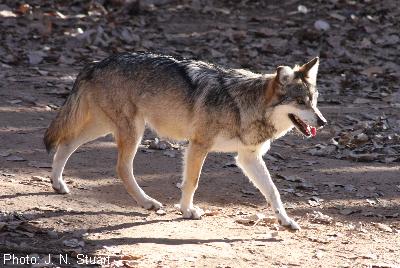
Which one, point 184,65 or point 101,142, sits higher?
point 184,65

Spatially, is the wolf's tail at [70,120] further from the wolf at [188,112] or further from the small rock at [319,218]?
the small rock at [319,218]

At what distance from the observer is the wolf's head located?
7052 millimetres

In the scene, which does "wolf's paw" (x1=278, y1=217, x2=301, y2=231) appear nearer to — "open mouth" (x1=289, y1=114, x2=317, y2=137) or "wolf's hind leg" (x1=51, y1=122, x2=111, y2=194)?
"open mouth" (x1=289, y1=114, x2=317, y2=137)

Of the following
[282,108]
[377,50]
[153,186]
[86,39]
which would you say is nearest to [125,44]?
[86,39]

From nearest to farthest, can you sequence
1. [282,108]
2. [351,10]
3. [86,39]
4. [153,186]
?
[282,108]
[153,186]
[86,39]
[351,10]

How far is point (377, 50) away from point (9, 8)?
22.9ft

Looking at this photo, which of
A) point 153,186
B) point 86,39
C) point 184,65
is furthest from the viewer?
point 86,39

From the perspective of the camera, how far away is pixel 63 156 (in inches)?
308

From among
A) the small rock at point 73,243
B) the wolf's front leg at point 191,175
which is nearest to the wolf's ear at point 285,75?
the wolf's front leg at point 191,175

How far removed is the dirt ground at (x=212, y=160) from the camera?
6605mm

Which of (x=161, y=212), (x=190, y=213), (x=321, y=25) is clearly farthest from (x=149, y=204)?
(x=321, y=25)

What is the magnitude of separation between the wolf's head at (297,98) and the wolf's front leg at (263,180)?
0.49 m

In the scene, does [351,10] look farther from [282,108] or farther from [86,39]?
[282,108]

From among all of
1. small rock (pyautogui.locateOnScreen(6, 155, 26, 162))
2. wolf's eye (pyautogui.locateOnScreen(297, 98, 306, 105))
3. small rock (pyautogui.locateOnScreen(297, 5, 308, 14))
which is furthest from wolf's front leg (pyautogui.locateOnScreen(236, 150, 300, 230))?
small rock (pyautogui.locateOnScreen(297, 5, 308, 14))
